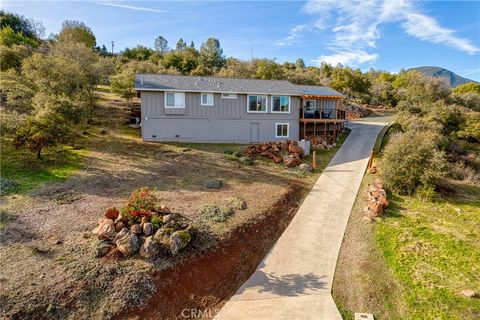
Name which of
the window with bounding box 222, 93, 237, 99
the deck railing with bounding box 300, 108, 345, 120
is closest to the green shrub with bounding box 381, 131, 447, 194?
the deck railing with bounding box 300, 108, 345, 120

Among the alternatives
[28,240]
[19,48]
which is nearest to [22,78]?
[19,48]

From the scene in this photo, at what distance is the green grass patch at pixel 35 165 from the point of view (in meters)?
13.4

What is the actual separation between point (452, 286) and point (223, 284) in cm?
668

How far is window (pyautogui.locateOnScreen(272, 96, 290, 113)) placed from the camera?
76.3ft

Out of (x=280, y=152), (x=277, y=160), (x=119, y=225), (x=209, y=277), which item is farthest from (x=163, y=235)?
(x=280, y=152)

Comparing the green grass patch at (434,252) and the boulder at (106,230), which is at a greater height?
the boulder at (106,230)

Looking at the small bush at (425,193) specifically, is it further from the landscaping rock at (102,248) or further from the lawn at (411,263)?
the landscaping rock at (102,248)

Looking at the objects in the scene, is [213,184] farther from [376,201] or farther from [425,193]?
[425,193]

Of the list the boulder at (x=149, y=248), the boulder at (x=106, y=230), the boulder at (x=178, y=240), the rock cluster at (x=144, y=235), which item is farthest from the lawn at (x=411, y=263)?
the boulder at (x=106, y=230)

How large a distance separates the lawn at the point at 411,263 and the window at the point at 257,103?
1218 cm

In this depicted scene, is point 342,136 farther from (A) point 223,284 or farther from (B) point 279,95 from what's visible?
(A) point 223,284

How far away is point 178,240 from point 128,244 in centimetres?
Result: 144

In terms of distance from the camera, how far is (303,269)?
891cm

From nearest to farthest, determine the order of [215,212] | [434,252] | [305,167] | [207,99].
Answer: [434,252] < [215,212] < [305,167] < [207,99]
